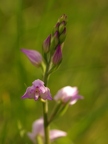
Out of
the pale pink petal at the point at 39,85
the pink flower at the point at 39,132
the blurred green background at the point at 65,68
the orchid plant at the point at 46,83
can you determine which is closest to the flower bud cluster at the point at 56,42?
the orchid plant at the point at 46,83

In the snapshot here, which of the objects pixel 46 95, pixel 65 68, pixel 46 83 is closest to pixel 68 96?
pixel 46 83

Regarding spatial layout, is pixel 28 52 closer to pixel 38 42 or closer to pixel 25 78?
pixel 25 78

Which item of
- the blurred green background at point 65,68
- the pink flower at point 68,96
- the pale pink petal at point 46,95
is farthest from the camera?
the blurred green background at point 65,68

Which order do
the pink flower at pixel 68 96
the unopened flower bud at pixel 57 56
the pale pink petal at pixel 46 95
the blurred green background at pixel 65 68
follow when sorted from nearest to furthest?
the pale pink petal at pixel 46 95
the unopened flower bud at pixel 57 56
the pink flower at pixel 68 96
the blurred green background at pixel 65 68

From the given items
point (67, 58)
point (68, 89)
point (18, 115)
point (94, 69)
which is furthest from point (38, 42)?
point (68, 89)

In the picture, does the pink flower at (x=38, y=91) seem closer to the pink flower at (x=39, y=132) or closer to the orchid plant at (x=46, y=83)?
the orchid plant at (x=46, y=83)

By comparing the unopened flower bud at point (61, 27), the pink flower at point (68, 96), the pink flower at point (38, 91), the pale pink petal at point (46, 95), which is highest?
the unopened flower bud at point (61, 27)

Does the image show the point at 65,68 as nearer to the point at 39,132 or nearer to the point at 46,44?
the point at 39,132
